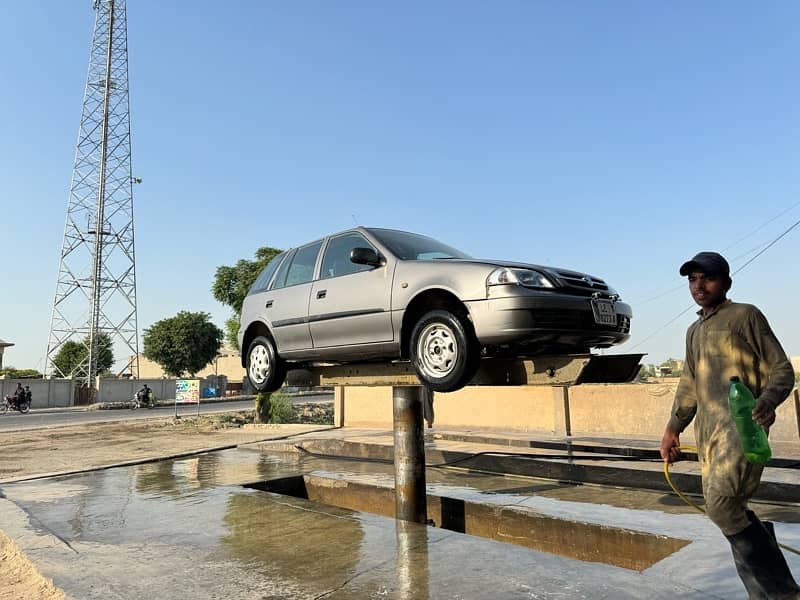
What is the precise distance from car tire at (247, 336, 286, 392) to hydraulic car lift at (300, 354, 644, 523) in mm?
551

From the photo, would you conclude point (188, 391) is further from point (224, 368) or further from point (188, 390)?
point (224, 368)

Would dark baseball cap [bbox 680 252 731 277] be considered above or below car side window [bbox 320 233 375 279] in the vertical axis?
below

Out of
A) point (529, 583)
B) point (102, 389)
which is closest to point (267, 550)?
point (529, 583)

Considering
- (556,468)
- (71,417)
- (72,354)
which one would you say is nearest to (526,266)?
(556,468)

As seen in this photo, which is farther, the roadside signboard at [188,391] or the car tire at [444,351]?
the roadside signboard at [188,391]

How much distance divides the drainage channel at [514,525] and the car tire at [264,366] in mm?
2033

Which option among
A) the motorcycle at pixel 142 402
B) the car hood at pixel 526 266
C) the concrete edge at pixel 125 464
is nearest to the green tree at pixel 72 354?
the motorcycle at pixel 142 402

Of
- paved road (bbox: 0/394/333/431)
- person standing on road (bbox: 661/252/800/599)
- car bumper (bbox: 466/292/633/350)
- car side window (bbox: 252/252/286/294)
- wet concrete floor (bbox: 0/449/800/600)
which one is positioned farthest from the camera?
paved road (bbox: 0/394/333/431)

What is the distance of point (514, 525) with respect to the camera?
582 centimetres

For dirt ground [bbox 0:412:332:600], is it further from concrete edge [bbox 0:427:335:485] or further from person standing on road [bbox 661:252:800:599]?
person standing on road [bbox 661:252:800:599]

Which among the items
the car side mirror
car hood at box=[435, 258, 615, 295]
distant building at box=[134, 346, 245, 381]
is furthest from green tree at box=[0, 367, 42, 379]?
car hood at box=[435, 258, 615, 295]

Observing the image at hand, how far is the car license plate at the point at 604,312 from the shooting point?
14.4 ft

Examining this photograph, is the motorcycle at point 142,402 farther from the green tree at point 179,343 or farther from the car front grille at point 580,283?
the car front grille at point 580,283

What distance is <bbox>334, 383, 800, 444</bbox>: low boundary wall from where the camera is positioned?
440 inches
